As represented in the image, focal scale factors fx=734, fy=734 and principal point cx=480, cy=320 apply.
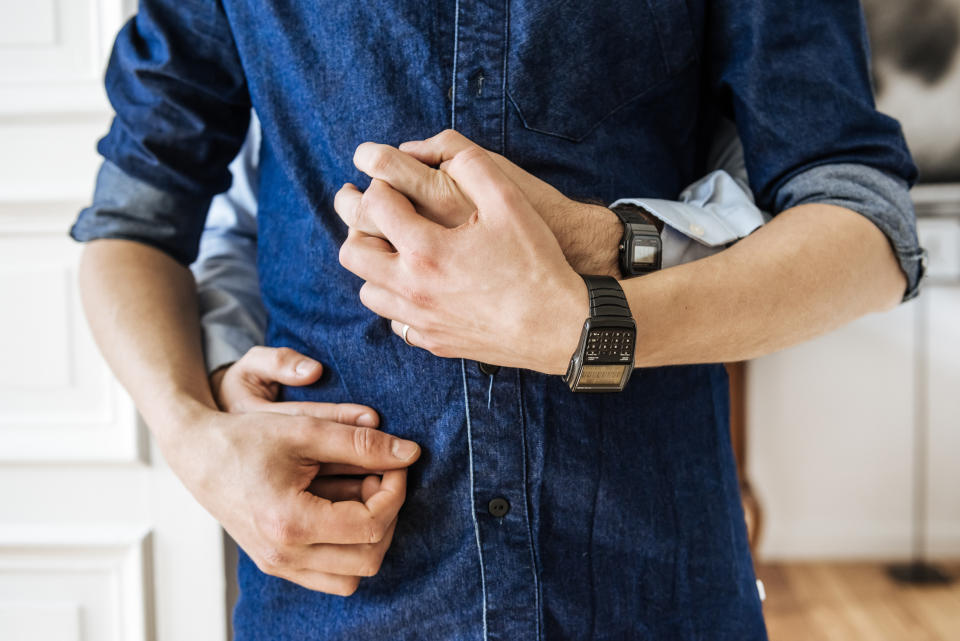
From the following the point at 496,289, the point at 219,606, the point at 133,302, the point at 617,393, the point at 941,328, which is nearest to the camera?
the point at 496,289

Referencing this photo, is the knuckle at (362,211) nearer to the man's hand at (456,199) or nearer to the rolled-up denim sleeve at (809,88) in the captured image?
the man's hand at (456,199)

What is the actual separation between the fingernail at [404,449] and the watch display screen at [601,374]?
0.18 m

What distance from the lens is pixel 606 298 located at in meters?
0.55

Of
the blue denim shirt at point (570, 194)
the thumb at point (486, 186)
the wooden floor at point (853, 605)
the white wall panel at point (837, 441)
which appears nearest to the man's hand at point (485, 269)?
the thumb at point (486, 186)

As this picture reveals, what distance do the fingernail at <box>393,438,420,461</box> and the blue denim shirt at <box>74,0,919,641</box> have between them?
0.02 metres

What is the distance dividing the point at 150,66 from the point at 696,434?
68 cm

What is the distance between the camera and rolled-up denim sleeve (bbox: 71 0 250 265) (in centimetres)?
77

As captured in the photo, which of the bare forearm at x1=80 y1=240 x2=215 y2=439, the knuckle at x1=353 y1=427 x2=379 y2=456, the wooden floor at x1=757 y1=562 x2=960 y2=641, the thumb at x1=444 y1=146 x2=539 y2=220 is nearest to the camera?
the thumb at x1=444 y1=146 x2=539 y2=220

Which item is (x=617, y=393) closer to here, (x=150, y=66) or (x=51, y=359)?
(x=150, y=66)

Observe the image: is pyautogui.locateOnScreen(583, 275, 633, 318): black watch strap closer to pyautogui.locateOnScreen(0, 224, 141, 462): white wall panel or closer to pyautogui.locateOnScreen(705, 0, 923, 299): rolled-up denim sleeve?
pyautogui.locateOnScreen(705, 0, 923, 299): rolled-up denim sleeve

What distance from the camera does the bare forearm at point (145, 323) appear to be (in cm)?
74

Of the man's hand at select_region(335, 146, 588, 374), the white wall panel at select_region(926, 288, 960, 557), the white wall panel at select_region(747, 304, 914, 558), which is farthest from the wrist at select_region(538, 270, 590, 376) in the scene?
the white wall panel at select_region(926, 288, 960, 557)

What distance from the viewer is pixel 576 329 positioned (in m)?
0.55

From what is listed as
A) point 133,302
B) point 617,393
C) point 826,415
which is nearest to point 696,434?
point 617,393
